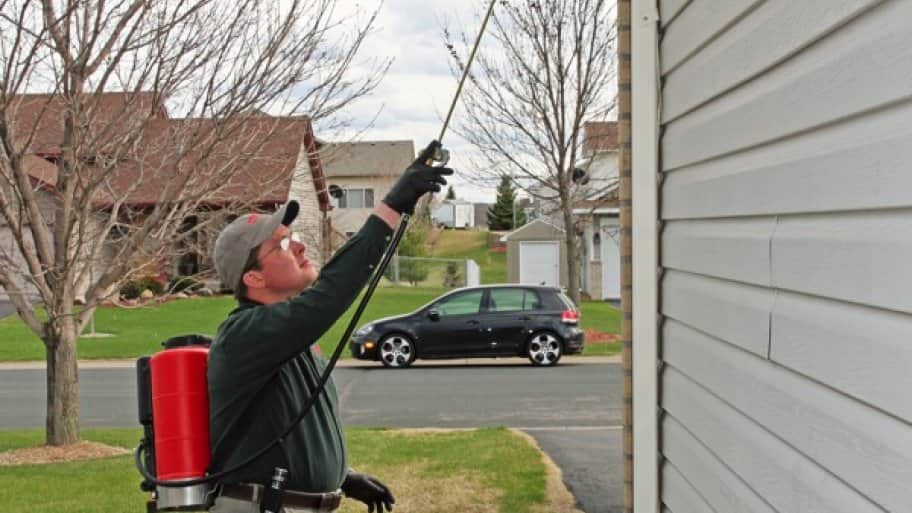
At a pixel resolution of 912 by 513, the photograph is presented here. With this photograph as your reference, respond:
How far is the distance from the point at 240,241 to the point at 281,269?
162 millimetres

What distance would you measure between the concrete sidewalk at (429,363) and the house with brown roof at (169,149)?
833 centimetres

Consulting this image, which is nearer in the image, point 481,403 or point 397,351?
point 481,403

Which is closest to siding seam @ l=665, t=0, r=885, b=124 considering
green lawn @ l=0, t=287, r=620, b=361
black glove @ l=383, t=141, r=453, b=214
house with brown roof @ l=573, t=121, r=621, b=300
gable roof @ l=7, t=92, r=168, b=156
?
black glove @ l=383, t=141, r=453, b=214

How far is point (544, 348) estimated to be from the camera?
16.7 m

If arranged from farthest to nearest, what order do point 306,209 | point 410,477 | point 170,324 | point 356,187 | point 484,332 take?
point 356,187, point 306,209, point 170,324, point 484,332, point 410,477

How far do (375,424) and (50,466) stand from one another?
398 cm

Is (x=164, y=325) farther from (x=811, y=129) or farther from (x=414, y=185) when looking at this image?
(x=811, y=129)

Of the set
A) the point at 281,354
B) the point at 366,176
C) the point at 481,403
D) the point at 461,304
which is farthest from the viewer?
the point at 366,176

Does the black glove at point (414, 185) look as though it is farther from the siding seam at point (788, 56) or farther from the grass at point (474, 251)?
the grass at point (474, 251)

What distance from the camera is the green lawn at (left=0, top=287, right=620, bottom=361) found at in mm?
19031

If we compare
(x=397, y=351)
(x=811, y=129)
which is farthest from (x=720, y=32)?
(x=397, y=351)

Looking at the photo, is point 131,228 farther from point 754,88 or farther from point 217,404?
point 754,88

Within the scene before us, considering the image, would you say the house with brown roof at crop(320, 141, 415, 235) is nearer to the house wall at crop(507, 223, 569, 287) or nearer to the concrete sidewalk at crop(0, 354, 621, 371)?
the house wall at crop(507, 223, 569, 287)

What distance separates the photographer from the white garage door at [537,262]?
116ft
